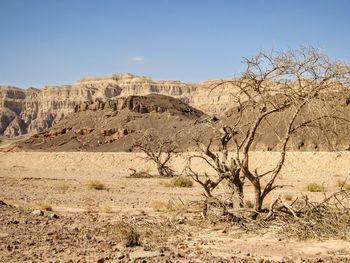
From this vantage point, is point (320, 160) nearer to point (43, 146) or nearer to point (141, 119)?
point (141, 119)

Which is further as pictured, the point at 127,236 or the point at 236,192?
the point at 236,192

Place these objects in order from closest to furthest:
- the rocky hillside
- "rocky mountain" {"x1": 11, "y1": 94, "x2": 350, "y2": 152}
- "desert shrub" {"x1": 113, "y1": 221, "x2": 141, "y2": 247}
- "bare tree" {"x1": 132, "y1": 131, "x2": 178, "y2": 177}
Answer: "desert shrub" {"x1": 113, "y1": 221, "x2": 141, "y2": 247}, "bare tree" {"x1": 132, "y1": 131, "x2": 178, "y2": 177}, "rocky mountain" {"x1": 11, "y1": 94, "x2": 350, "y2": 152}, the rocky hillside

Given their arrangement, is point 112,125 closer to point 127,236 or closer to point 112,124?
point 112,124

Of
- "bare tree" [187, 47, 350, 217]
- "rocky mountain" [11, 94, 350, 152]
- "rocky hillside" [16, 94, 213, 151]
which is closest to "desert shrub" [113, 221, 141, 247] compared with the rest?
"bare tree" [187, 47, 350, 217]

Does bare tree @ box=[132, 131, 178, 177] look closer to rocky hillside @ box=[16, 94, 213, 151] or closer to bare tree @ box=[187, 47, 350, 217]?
bare tree @ box=[187, 47, 350, 217]

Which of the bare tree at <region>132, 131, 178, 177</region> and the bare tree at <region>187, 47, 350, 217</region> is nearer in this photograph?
the bare tree at <region>187, 47, 350, 217</region>

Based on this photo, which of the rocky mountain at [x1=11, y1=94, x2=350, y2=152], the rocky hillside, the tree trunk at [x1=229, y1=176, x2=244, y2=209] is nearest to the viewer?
the tree trunk at [x1=229, y1=176, x2=244, y2=209]

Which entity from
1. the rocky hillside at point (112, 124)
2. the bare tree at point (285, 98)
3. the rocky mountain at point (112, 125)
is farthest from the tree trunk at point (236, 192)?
the rocky hillside at point (112, 124)

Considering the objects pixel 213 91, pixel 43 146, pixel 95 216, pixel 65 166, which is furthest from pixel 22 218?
pixel 43 146

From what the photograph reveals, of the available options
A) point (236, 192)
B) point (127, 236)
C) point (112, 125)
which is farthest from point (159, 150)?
point (112, 125)

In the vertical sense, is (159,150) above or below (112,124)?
below

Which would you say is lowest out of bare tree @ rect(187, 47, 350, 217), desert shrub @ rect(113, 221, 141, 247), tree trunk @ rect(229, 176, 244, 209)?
desert shrub @ rect(113, 221, 141, 247)

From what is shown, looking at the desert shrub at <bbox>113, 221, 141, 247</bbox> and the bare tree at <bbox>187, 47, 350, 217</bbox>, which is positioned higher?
the bare tree at <bbox>187, 47, 350, 217</bbox>

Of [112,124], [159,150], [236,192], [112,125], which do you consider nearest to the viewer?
[236,192]
